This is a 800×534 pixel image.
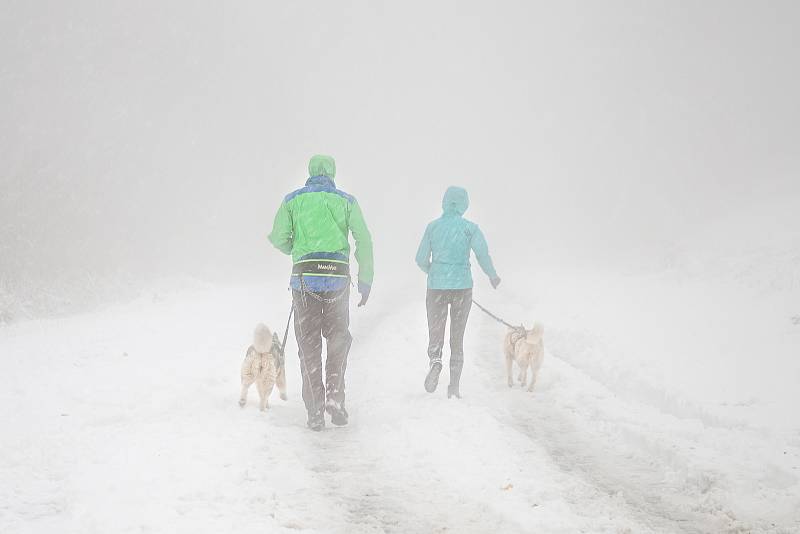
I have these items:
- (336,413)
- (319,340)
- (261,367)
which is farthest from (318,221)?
(336,413)

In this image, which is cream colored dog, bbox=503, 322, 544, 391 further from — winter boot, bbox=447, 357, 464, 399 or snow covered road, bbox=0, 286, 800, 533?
winter boot, bbox=447, 357, 464, 399

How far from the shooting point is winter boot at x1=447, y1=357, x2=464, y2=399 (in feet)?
21.8

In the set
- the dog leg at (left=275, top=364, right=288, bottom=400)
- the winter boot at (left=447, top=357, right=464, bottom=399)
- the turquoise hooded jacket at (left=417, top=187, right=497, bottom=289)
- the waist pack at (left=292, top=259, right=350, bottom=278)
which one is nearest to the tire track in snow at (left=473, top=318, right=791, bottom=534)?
the winter boot at (left=447, top=357, right=464, bottom=399)

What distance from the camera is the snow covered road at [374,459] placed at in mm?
3381

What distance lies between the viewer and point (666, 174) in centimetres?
4909

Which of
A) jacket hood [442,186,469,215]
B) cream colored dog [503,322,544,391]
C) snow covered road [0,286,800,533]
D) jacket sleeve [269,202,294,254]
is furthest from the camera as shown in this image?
cream colored dog [503,322,544,391]

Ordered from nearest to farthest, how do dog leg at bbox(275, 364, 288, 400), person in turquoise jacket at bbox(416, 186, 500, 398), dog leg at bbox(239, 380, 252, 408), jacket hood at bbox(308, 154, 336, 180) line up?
jacket hood at bbox(308, 154, 336, 180) → dog leg at bbox(239, 380, 252, 408) → dog leg at bbox(275, 364, 288, 400) → person in turquoise jacket at bbox(416, 186, 500, 398)

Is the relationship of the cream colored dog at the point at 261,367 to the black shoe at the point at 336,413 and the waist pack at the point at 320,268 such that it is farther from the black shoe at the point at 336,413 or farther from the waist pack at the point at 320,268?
the waist pack at the point at 320,268

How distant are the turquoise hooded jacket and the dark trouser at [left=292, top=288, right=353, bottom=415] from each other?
1.79 meters

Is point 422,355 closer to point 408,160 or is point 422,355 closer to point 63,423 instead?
point 63,423

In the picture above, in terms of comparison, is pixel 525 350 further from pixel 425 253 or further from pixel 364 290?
pixel 364 290

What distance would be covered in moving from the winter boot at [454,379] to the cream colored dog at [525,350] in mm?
1256

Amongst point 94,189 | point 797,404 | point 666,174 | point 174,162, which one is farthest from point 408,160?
point 797,404

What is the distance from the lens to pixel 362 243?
562 centimetres
